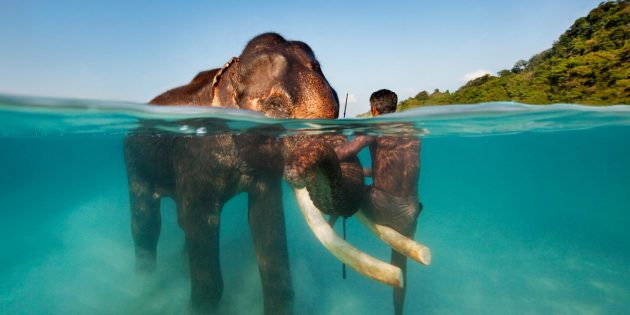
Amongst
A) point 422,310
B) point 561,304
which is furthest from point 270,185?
point 561,304

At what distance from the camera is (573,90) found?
17.8 m

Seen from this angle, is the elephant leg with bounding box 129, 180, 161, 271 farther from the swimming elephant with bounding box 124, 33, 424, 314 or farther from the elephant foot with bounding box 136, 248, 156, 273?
the swimming elephant with bounding box 124, 33, 424, 314

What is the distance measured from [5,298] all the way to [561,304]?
68.9 feet

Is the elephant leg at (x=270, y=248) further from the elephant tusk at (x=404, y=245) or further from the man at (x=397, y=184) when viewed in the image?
the man at (x=397, y=184)

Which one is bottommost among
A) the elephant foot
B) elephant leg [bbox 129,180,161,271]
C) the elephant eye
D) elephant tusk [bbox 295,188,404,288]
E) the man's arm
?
the elephant foot

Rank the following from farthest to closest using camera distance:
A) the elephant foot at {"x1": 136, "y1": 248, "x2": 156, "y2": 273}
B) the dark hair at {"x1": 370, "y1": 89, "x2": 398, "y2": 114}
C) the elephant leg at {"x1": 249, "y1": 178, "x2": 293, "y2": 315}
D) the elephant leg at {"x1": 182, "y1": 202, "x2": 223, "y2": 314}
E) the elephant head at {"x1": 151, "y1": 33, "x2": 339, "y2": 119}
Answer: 1. the elephant foot at {"x1": 136, "y1": 248, "x2": 156, "y2": 273}
2. the dark hair at {"x1": 370, "y1": 89, "x2": 398, "y2": 114}
3. the elephant leg at {"x1": 249, "y1": 178, "x2": 293, "y2": 315}
4. the elephant leg at {"x1": 182, "y1": 202, "x2": 223, "y2": 314}
5. the elephant head at {"x1": 151, "y1": 33, "x2": 339, "y2": 119}

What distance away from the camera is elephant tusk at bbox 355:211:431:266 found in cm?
416

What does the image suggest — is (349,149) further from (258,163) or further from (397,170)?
(397,170)

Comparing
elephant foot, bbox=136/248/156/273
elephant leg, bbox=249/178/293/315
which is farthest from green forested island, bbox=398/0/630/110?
elephant foot, bbox=136/248/156/273

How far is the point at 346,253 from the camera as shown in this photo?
3770 millimetres

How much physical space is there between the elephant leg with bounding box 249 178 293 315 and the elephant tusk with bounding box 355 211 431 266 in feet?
4.73

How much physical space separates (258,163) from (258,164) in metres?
0.02

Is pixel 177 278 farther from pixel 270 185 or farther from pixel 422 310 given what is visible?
pixel 422 310

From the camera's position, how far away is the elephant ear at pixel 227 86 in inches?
195
